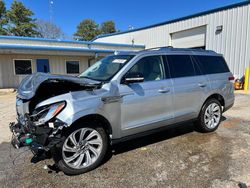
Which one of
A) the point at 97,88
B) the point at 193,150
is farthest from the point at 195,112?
the point at 97,88

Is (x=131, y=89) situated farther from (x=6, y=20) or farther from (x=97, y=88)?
(x=6, y=20)

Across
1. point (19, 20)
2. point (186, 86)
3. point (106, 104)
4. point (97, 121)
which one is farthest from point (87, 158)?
point (19, 20)

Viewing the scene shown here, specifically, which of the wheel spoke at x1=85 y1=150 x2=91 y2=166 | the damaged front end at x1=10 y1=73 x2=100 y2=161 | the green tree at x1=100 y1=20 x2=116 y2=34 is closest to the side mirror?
the damaged front end at x1=10 y1=73 x2=100 y2=161

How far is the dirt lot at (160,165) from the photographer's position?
9.75ft

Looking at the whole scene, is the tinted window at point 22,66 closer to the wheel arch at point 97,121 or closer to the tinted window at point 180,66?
the tinted window at point 180,66

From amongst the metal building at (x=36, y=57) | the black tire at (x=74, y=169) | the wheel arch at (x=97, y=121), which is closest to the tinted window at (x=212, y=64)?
the wheel arch at (x=97, y=121)

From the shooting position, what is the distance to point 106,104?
3.27 m

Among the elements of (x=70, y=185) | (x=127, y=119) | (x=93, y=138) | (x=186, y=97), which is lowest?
(x=70, y=185)

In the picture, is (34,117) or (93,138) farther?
(93,138)

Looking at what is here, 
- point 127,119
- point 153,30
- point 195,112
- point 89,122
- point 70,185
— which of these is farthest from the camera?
point 153,30

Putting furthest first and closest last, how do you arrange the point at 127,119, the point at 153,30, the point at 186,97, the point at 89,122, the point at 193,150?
the point at 153,30 → the point at 186,97 → the point at 193,150 → the point at 127,119 → the point at 89,122

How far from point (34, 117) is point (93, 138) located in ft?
3.10

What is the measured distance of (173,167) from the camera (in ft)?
11.1

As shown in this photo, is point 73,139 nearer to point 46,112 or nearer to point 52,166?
point 46,112
